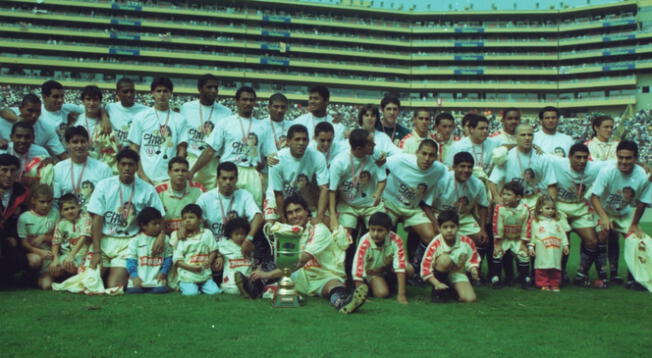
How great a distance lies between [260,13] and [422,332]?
69439 mm

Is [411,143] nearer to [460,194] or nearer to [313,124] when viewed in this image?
[460,194]

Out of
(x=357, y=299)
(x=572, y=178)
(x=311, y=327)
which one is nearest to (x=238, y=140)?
(x=357, y=299)

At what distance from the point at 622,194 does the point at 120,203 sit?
18.5ft

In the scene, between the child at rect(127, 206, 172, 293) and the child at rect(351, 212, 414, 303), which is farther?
the child at rect(127, 206, 172, 293)

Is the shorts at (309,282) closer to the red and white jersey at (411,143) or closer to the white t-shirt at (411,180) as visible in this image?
the white t-shirt at (411,180)

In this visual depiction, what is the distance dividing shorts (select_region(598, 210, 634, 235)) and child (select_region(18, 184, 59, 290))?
6303 millimetres

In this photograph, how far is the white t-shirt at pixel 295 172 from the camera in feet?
22.0

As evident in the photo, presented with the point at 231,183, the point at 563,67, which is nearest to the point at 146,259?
the point at 231,183

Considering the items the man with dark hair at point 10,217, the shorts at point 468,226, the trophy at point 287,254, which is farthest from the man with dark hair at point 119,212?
the shorts at point 468,226

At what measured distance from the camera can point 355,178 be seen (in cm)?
676

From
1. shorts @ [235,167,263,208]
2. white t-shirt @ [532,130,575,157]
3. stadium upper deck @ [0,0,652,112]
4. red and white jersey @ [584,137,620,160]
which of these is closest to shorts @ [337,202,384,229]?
shorts @ [235,167,263,208]

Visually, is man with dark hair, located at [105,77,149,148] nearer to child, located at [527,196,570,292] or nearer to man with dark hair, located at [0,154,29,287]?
man with dark hair, located at [0,154,29,287]

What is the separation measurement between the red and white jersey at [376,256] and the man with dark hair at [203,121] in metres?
2.41

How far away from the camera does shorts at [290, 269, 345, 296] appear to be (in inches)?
239
